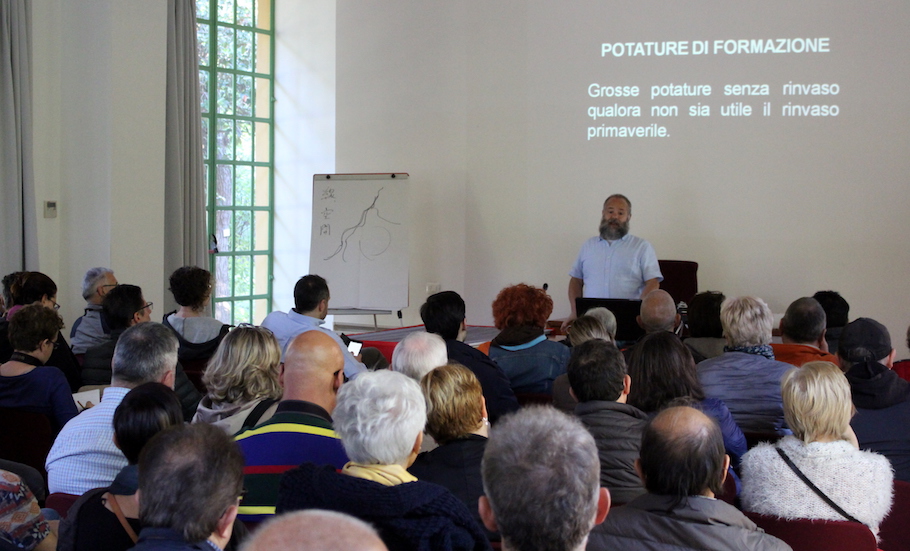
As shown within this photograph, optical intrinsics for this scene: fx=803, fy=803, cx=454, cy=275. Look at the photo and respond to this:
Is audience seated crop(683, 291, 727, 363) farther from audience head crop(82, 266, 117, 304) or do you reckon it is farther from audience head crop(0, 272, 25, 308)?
audience head crop(0, 272, 25, 308)

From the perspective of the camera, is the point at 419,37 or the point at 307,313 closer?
the point at 307,313

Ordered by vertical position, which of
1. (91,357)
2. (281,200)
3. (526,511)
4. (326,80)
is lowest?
(91,357)

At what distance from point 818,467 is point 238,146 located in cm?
695

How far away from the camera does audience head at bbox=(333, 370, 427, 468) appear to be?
179cm

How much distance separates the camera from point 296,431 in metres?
2.12

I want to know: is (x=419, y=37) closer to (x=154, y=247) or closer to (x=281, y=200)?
(x=281, y=200)

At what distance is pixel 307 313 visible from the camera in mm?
3957

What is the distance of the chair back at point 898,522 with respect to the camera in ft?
7.50

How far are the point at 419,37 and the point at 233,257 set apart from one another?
2.84 metres

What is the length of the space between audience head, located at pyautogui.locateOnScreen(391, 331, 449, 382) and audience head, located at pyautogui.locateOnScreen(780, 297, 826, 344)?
160cm

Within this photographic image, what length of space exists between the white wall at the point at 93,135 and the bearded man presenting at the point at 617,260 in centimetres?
345

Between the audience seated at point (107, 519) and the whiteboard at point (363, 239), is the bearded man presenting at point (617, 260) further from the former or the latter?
the audience seated at point (107, 519)

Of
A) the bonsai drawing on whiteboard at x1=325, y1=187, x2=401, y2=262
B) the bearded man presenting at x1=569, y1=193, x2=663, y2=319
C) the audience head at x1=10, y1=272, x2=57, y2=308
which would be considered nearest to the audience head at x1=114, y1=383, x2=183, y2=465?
the audience head at x1=10, y1=272, x2=57, y2=308

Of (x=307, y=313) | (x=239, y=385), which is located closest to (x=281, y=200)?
(x=307, y=313)
